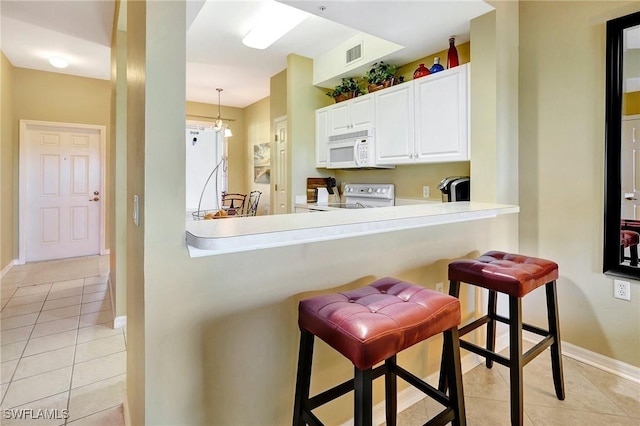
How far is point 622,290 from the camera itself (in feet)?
6.66

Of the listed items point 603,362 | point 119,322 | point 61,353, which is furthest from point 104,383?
point 603,362

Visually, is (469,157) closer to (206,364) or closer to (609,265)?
(609,265)

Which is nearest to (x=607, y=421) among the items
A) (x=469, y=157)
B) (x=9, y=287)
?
(x=469, y=157)

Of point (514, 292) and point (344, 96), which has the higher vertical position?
point (344, 96)

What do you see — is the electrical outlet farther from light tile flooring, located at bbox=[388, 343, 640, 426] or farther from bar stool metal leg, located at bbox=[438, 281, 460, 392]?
bar stool metal leg, located at bbox=[438, 281, 460, 392]

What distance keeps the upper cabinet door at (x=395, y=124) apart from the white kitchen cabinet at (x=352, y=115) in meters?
0.12

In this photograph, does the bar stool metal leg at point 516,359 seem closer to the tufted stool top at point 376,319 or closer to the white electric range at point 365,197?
the tufted stool top at point 376,319

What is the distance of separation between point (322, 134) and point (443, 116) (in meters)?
1.77

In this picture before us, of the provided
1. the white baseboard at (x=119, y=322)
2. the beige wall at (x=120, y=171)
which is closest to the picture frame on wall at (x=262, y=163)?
the beige wall at (x=120, y=171)

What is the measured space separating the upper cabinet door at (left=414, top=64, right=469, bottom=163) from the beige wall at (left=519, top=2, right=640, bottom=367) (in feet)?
1.33

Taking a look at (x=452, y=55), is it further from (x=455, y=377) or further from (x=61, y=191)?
(x=61, y=191)

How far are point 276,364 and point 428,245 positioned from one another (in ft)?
3.28

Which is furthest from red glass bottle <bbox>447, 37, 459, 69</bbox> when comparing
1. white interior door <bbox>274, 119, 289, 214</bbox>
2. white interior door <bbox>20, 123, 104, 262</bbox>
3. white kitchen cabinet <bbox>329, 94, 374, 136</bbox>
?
white interior door <bbox>20, 123, 104, 262</bbox>

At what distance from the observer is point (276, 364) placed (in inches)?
52.6
